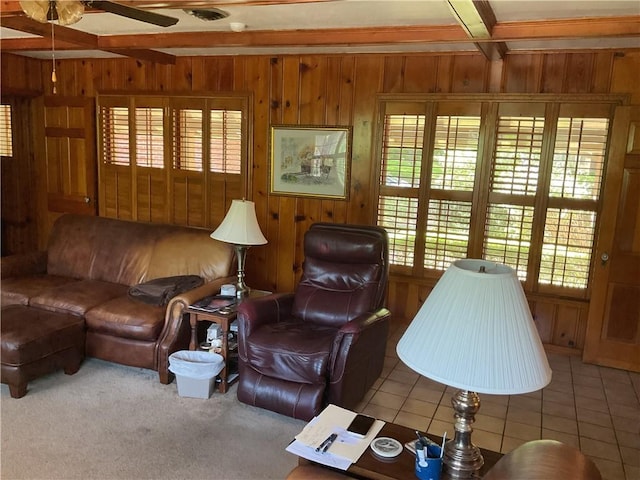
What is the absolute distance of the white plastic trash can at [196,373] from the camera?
318cm

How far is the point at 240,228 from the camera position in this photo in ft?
11.9

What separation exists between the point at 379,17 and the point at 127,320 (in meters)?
2.55

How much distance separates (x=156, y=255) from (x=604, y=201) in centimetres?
348

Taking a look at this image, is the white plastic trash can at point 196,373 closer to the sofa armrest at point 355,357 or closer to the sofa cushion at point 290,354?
the sofa cushion at point 290,354

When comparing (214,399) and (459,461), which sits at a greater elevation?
(459,461)

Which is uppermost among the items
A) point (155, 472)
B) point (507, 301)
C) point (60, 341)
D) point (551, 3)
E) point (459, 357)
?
point (551, 3)

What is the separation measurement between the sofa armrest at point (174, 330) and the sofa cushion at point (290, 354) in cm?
61

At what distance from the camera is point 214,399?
127 inches

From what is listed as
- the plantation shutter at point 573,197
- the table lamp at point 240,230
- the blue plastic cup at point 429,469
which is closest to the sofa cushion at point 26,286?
the table lamp at point 240,230

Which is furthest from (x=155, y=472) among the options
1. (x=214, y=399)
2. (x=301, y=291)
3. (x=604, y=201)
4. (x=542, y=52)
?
(x=542, y=52)

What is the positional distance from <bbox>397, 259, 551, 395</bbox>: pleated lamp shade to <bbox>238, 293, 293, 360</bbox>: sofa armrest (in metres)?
1.79

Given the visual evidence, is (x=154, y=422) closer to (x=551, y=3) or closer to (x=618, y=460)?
(x=618, y=460)

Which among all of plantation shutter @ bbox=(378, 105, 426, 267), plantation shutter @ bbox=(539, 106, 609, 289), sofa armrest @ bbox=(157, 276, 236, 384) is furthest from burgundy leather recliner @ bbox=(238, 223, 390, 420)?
plantation shutter @ bbox=(539, 106, 609, 289)

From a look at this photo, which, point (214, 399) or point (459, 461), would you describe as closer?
point (459, 461)
